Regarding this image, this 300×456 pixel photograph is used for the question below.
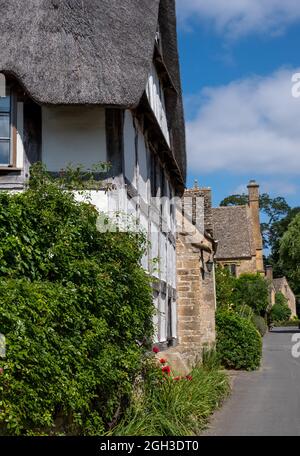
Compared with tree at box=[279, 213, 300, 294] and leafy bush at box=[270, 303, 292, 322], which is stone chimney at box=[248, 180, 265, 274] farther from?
leafy bush at box=[270, 303, 292, 322]

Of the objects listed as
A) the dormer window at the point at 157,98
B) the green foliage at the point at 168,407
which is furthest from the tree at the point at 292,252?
the green foliage at the point at 168,407

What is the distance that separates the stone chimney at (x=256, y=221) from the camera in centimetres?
5681

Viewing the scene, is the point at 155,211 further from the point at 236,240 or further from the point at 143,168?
the point at 236,240

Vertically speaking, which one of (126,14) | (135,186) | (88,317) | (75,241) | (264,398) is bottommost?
(264,398)

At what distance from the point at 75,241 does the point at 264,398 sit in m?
7.19

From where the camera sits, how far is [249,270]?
51.4 meters

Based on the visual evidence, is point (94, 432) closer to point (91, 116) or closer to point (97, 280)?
point (97, 280)

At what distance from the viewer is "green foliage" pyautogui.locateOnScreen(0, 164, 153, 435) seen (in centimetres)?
591

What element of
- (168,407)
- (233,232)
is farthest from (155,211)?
(233,232)

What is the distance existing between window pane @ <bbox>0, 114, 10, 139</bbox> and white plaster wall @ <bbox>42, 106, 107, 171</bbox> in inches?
22.5

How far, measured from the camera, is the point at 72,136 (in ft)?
33.6

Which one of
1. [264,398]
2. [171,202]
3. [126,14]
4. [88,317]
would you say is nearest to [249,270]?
[171,202]

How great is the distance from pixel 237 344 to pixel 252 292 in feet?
86.3
